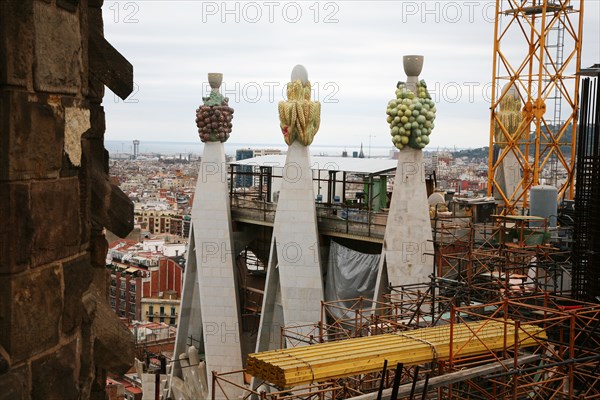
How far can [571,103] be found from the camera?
27562 millimetres

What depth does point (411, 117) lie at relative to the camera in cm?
2183

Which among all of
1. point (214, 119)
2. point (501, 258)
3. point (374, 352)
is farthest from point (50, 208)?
point (214, 119)

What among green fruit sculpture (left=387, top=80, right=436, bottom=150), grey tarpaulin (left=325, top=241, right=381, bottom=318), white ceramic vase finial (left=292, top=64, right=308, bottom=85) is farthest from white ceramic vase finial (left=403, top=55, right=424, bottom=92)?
grey tarpaulin (left=325, top=241, right=381, bottom=318)

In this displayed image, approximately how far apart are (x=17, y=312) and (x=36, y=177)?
0.45 meters

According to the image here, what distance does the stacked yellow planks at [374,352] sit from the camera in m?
11.6

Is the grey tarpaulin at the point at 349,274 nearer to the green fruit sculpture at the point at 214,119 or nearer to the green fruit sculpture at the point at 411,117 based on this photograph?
the green fruit sculpture at the point at 411,117

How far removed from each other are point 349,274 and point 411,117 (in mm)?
4814

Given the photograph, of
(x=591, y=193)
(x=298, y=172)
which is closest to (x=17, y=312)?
(x=591, y=193)

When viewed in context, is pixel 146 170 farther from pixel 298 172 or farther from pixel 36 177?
pixel 36 177

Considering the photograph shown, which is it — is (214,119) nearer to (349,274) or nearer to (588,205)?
(349,274)

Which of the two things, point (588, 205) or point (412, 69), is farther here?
point (412, 69)

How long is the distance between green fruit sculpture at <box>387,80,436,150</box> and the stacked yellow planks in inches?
288

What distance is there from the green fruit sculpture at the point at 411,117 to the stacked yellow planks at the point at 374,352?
7315mm

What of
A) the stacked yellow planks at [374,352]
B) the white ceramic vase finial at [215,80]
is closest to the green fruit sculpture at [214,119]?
the white ceramic vase finial at [215,80]
